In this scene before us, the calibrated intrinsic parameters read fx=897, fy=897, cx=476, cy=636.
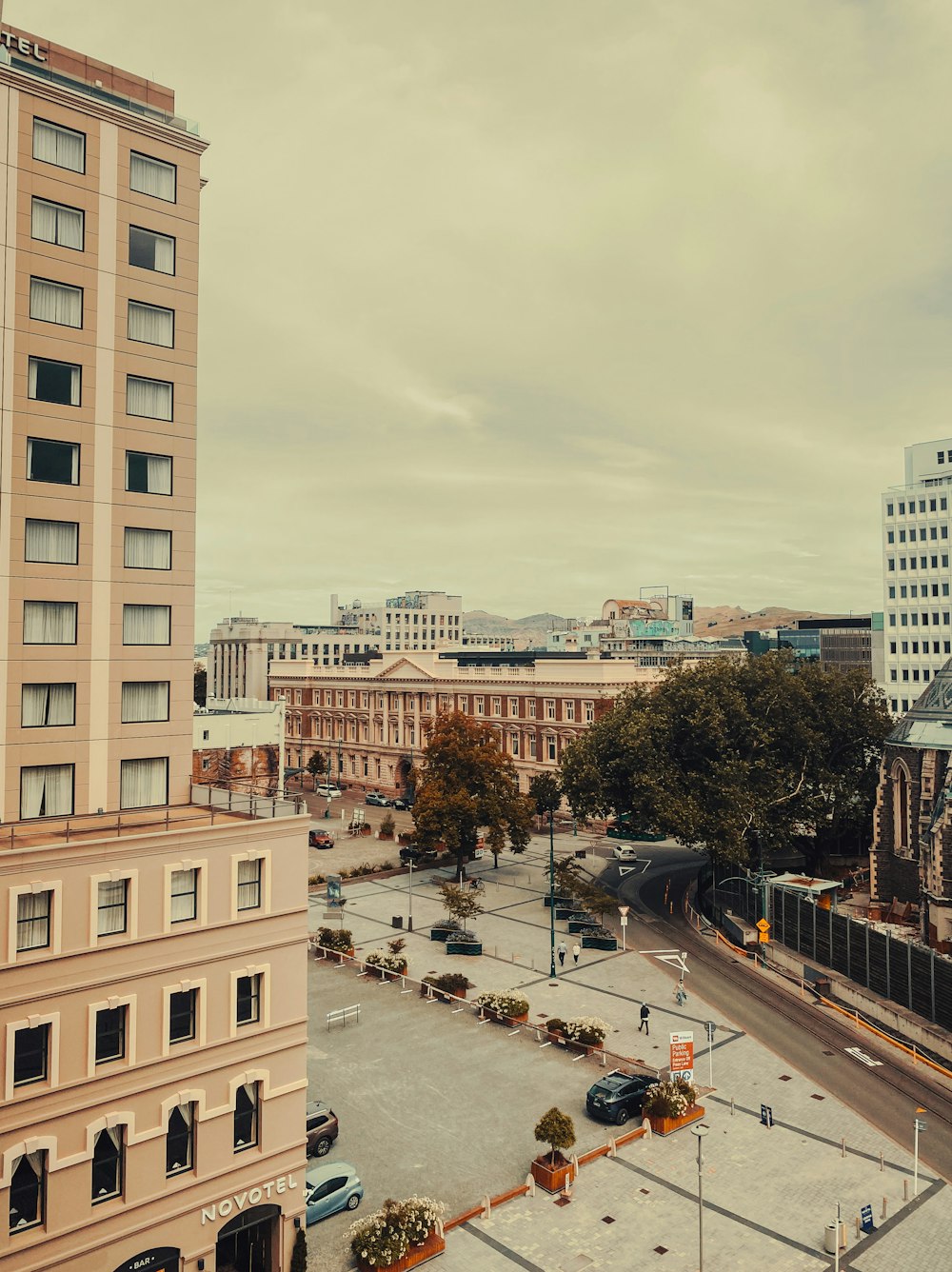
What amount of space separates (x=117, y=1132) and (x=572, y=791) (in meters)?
42.6

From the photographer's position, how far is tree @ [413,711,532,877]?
64.2 m

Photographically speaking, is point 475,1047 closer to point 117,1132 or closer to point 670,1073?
point 670,1073

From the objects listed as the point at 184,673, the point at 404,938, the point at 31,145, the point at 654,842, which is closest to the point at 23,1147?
the point at 184,673

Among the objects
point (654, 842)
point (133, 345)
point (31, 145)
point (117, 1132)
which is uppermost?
point (31, 145)

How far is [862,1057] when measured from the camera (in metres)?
38.1

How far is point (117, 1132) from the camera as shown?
74.4ft

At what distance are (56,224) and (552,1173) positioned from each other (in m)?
32.3

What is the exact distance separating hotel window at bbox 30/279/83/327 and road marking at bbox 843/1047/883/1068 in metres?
40.6

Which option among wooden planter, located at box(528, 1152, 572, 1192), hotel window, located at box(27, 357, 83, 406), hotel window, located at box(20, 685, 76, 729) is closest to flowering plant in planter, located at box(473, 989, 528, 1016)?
wooden planter, located at box(528, 1152, 572, 1192)

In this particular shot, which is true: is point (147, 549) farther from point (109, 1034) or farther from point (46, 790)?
point (109, 1034)

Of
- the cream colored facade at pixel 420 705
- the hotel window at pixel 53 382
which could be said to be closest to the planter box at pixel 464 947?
the hotel window at pixel 53 382

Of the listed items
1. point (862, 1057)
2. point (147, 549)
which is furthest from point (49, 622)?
point (862, 1057)

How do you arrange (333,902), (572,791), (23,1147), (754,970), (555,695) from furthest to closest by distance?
(555,695) < (572,791) < (333,902) < (754,970) < (23,1147)

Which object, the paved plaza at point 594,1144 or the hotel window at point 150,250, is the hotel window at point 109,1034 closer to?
the paved plaza at point 594,1144
